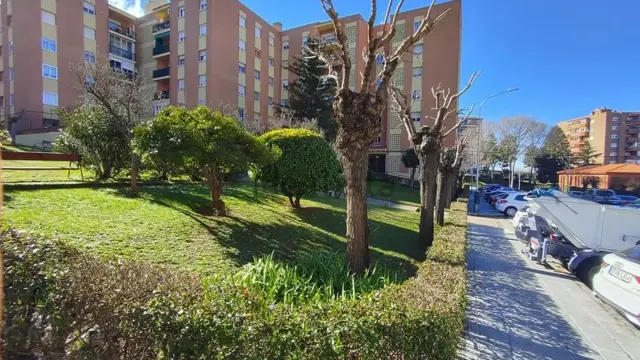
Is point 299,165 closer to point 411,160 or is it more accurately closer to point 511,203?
point 511,203

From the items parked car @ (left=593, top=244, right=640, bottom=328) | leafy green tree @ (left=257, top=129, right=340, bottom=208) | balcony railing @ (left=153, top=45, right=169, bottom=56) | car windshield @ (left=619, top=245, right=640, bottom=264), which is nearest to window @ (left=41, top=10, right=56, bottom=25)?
balcony railing @ (left=153, top=45, right=169, bottom=56)

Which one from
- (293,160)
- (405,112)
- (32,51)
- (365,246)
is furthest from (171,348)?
(32,51)

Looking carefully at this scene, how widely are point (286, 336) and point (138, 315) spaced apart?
3.75 ft

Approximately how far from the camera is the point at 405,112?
9.77m

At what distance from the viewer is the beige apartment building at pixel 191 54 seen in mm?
27341

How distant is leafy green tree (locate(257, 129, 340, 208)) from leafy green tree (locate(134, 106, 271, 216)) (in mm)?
1619

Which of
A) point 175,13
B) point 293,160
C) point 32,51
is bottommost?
point 293,160

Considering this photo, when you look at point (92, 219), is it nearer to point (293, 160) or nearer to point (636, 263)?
point (293, 160)

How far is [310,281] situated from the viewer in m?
4.88

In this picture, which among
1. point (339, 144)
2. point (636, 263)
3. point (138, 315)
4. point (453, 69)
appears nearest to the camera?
point (138, 315)

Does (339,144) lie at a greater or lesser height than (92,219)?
greater

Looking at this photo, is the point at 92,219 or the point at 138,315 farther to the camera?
the point at 92,219

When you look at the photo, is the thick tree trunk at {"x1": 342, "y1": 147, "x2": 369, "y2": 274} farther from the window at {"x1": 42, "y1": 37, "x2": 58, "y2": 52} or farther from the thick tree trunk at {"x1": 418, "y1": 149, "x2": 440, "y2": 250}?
the window at {"x1": 42, "y1": 37, "x2": 58, "y2": 52}

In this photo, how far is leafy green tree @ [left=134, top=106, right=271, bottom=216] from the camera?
284 inches
